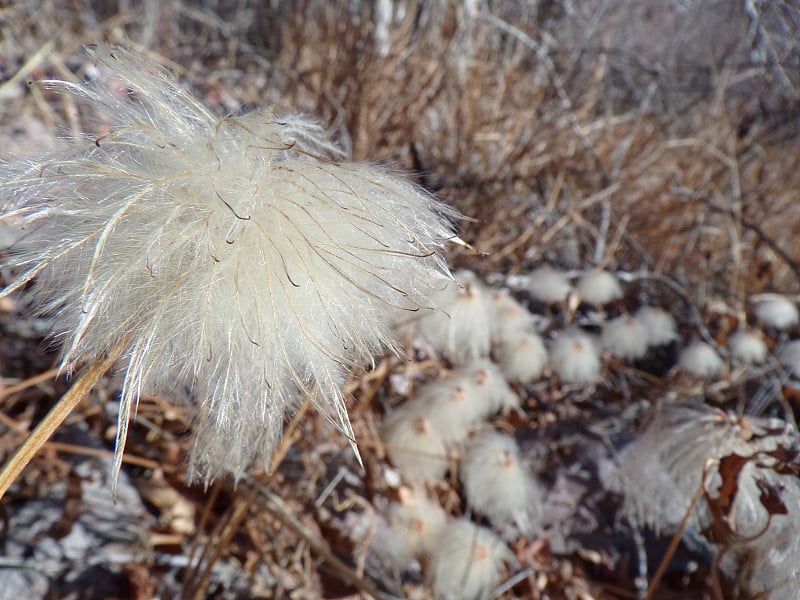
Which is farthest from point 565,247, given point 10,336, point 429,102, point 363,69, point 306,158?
point 10,336

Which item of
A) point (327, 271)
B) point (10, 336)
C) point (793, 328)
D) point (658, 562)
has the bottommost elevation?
point (658, 562)

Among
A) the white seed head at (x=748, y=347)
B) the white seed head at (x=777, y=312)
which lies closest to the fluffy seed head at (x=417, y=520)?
the white seed head at (x=748, y=347)

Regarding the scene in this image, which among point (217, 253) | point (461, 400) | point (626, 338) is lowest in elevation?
point (461, 400)

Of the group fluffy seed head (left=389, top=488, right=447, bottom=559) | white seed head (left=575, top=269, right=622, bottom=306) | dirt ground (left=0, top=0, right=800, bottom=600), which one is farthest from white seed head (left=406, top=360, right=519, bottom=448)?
white seed head (left=575, top=269, right=622, bottom=306)

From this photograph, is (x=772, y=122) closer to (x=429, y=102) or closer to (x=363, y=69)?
(x=429, y=102)

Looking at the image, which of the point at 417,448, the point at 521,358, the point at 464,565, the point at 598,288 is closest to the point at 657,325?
the point at 598,288

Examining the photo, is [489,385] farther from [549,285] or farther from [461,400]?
[549,285]
